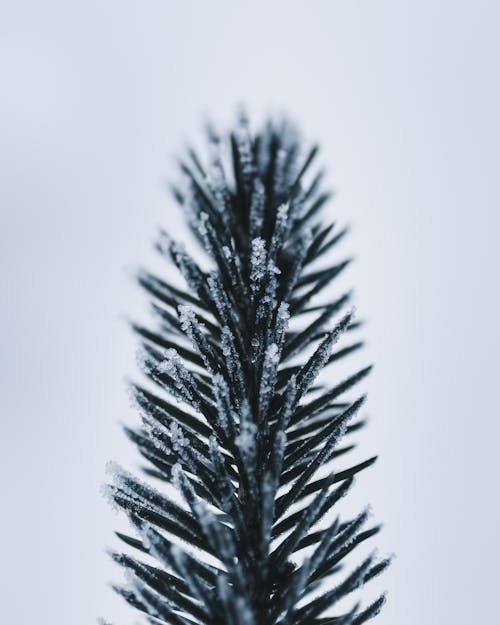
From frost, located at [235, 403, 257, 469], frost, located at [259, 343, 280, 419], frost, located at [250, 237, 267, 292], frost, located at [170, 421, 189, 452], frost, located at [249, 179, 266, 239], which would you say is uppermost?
frost, located at [249, 179, 266, 239]

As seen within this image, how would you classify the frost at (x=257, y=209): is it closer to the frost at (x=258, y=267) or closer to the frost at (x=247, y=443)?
the frost at (x=258, y=267)

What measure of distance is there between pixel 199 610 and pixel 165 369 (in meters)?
0.93

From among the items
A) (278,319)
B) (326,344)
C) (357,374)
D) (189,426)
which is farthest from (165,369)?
(357,374)

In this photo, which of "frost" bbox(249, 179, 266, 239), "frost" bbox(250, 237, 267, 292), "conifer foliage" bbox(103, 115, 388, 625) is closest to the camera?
"conifer foliage" bbox(103, 115, 388, 625)

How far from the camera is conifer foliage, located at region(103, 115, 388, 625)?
200cm

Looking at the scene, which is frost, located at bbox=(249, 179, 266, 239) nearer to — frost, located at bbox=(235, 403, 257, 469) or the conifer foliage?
the conifer foliage

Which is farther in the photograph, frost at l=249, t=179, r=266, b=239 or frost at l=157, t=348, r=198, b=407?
frost at l=249, t=179, r=266, b=239

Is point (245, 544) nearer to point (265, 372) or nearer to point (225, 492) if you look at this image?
A: point (225, 492)

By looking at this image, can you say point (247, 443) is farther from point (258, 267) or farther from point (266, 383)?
point (258, 267)

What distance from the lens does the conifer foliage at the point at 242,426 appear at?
2002 millimetres

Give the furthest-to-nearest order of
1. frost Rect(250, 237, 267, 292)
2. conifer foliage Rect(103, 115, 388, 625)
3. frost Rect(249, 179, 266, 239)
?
frost Rect(249, 179, 266, 239) → frost Rect(250, 237, 267, 292) → conifer foliage Rect(103, 115, 388, 625)

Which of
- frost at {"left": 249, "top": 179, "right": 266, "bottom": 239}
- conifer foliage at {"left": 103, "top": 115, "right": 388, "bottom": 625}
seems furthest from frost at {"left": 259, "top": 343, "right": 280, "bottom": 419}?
frost at {"left": 249, "top": 179, "right": 266, "bottom": 239}

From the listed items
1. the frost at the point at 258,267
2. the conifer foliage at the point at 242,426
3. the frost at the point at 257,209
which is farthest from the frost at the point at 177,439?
the frost at the point at 257,209

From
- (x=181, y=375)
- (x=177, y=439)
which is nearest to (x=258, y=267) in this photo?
(x=181, y=375)
